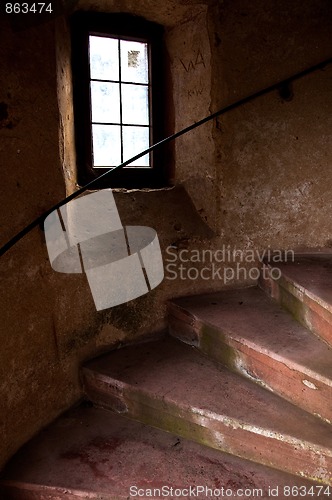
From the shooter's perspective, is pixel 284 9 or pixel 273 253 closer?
pixel 284 9

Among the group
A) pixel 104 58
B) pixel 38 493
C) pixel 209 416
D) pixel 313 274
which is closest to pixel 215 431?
pixel 209 416

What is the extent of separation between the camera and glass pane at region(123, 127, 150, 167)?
7.64ft

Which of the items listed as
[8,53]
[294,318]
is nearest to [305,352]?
[294,318]

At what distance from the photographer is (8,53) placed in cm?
145

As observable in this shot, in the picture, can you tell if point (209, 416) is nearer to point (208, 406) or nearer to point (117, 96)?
point (208, 406)

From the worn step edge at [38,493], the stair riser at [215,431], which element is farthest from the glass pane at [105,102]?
the worn step edge at [38,493]

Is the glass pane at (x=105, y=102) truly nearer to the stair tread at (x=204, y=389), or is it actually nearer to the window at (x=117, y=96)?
the window at (x=117, y=96)

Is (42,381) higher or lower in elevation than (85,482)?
higher

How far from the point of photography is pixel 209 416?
4.99ft

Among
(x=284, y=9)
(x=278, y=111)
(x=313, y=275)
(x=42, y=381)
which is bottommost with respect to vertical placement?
(x=42, y=381)

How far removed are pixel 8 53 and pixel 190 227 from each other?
124 cm

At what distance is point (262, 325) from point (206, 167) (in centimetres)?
96

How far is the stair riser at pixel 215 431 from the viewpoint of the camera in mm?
1344

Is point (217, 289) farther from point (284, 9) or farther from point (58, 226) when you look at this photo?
point (284, 9)
